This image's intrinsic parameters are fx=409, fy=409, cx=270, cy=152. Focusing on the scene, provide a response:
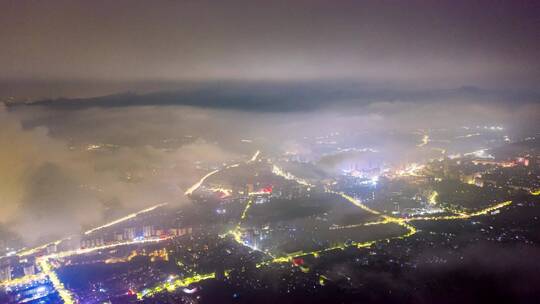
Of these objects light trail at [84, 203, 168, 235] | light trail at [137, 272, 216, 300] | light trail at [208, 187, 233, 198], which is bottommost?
light trail at [137, 272, 216, 300]

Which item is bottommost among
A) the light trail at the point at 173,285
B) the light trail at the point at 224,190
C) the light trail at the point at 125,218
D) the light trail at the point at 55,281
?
the light trail at the point at 55,281

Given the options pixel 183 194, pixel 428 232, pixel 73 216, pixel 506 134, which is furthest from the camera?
pixel 506 134

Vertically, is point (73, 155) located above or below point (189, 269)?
above

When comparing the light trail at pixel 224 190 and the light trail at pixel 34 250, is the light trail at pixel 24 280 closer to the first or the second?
the light trail at pixel 34 250

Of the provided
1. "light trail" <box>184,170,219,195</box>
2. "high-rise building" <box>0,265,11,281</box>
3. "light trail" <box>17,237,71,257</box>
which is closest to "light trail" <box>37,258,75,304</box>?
"light trail" <box>17,237,71,257</box>

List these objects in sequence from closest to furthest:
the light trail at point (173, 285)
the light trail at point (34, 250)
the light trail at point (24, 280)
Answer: the light trail at point (173, 285)
the light trail at point (24, 280)
the light trail at point (34, 250)

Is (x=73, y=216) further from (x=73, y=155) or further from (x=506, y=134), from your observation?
(x=506, y=134)

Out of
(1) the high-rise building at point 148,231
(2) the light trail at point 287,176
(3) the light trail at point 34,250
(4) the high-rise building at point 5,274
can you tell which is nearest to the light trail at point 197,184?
(2) the light trail at point 287,176

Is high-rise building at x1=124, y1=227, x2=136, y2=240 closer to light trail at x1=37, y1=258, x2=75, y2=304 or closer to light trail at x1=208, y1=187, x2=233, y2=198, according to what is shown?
light trail at x1=37, y1=258, x2=75, y2=304

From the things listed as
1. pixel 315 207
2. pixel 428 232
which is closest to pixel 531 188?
pixel 428 232

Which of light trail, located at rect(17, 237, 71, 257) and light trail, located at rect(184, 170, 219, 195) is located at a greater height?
light trail, located at rect(184, 170, 219, 195)

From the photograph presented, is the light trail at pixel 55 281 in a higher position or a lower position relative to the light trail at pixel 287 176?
lower
